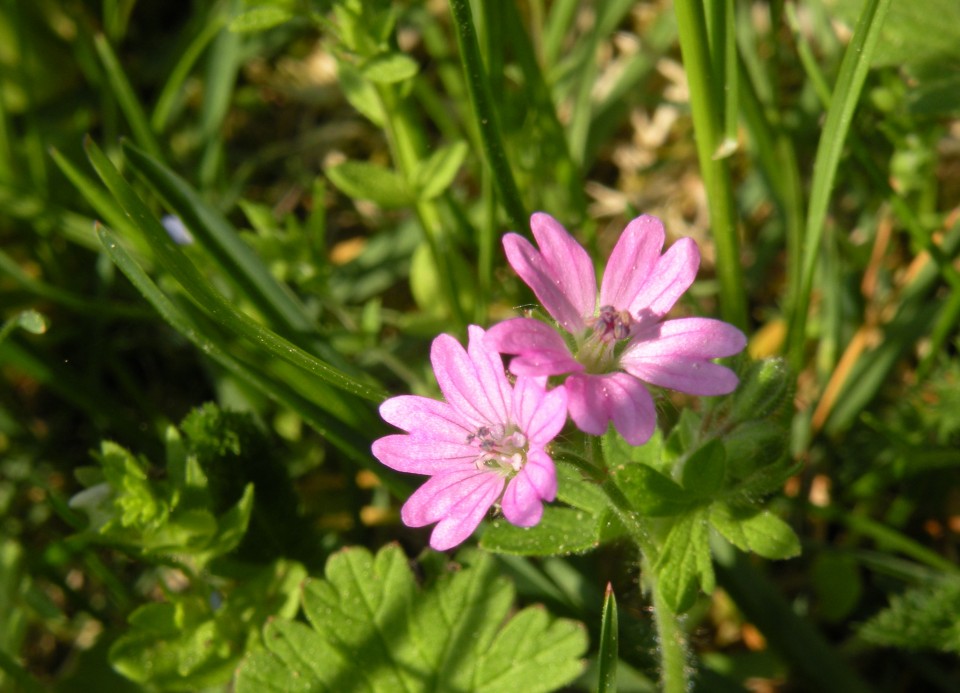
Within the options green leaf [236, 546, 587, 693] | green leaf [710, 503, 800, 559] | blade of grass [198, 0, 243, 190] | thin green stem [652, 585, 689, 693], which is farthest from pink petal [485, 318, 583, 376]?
blade of grass [198, 0, 243, 190]

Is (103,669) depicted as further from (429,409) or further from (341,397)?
(429,409)

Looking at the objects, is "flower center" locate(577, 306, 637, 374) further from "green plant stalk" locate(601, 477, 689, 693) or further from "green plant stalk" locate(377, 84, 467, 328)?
"green plant stalk" locate(377, 84, 467, 328)

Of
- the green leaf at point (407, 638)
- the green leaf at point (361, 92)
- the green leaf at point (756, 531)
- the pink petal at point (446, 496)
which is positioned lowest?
the green leaf at point (407, 638)

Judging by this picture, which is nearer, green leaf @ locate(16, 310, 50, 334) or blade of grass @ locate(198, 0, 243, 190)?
green leaf @ locate(16, 310, 50, 334)

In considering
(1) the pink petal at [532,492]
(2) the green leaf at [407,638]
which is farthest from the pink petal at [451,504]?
(2) the green leaf at [407,638]

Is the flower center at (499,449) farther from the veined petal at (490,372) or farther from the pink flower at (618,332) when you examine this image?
the pink flower at (618,332)

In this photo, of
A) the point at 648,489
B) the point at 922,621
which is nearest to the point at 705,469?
the point at 648,489
